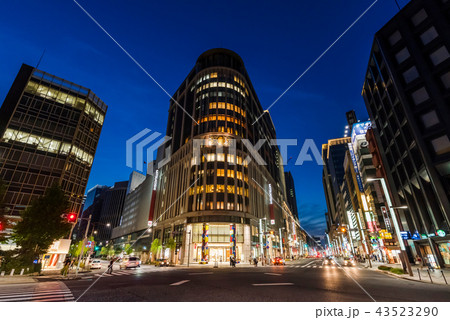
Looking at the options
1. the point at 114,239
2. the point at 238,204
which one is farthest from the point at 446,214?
the point at 114,239

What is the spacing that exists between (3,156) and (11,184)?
500 centimetres

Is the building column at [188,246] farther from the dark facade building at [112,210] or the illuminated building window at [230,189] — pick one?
the dark facade building at [112,210]

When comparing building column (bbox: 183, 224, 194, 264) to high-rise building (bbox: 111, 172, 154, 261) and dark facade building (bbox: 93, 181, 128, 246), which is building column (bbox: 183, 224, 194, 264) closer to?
high-rise building (bbox: 111, 172, 154, 261)

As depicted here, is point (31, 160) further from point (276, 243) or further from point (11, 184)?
point (276, 243)

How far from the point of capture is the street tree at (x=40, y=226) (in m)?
25.0

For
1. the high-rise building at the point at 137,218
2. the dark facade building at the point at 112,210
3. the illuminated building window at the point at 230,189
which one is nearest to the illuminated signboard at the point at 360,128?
the illuminated building window at the point at 230,189

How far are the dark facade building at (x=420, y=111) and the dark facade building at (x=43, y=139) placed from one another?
5493 cm

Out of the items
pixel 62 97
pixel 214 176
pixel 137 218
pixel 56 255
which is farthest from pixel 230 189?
pixel 137 218

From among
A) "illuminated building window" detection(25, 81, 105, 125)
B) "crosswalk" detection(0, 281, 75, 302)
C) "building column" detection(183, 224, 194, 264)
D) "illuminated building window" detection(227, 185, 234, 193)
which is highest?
"illuminated building window" detection(25, 81, 105, 125)

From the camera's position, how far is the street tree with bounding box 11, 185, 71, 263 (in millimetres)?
24969

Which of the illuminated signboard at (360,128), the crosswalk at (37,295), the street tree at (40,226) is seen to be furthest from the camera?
the illuminated signboard at (360,128)

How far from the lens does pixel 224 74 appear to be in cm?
7219

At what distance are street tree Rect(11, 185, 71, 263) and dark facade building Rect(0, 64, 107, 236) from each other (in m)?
11.3

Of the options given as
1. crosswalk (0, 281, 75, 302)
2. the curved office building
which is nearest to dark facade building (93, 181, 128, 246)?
the curved office building
